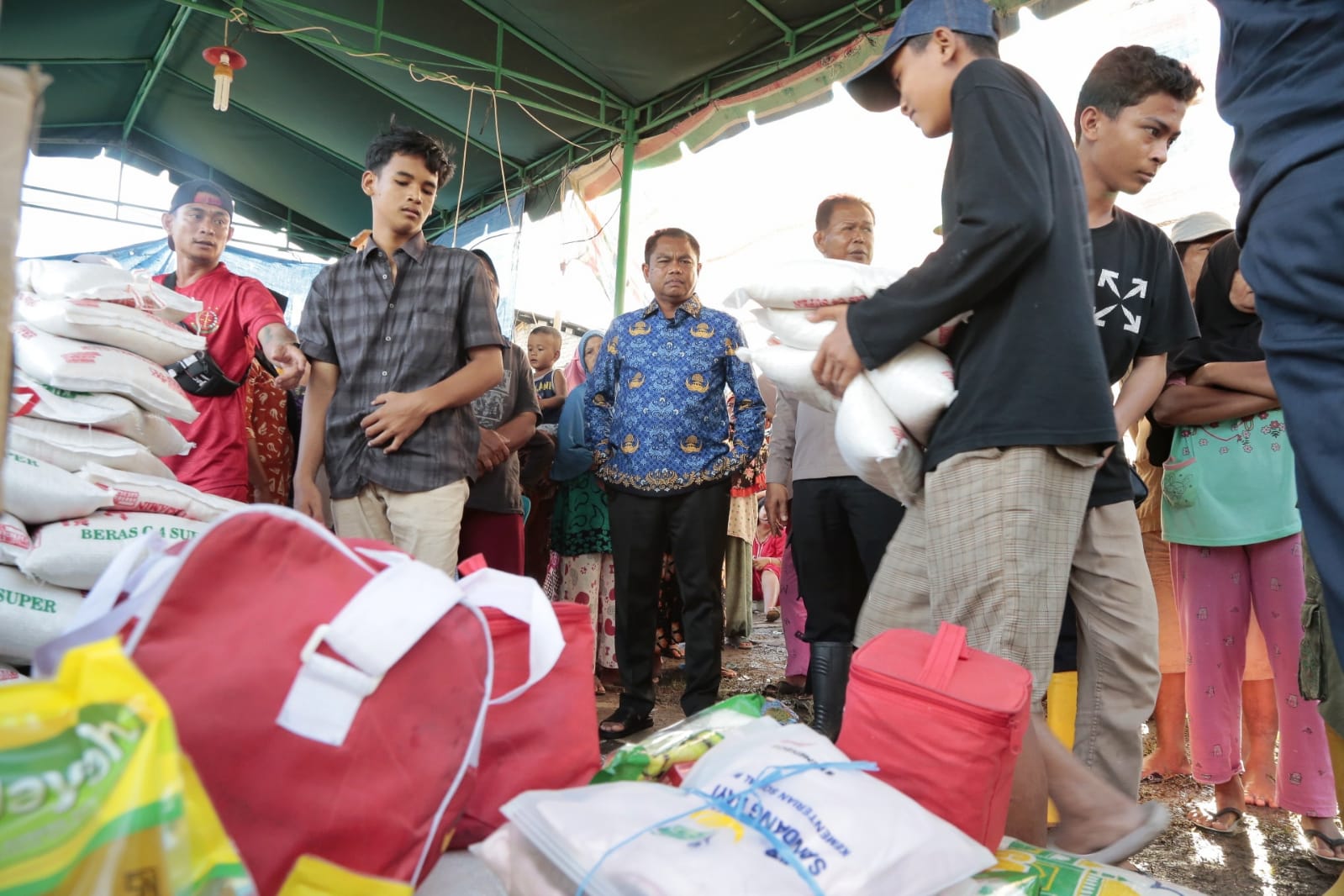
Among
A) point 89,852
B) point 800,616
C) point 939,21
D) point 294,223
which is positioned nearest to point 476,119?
point 294,223

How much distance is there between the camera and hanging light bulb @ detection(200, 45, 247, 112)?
221 inches

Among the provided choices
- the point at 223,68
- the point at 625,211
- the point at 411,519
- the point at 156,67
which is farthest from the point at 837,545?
the point at 156,67

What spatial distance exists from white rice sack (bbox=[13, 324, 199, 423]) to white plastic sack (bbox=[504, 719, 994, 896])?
4.88ft

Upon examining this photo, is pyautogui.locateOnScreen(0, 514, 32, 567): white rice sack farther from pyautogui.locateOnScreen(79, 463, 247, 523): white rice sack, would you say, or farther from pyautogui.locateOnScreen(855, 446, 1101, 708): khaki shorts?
pyautogui.locateOnScreen(855, 446, 1101, 708): khaki shorts

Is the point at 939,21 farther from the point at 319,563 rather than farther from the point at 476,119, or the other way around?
the point at 476,119

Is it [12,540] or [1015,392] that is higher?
[1015,392]

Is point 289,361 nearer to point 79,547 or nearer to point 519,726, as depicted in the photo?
point 79,547

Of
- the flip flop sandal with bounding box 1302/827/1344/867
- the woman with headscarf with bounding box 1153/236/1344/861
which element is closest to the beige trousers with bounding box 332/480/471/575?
the woman with headscarf with bounding box 1153/236/1344/861

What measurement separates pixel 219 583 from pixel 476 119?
8110 mm

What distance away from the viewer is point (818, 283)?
5.54ft

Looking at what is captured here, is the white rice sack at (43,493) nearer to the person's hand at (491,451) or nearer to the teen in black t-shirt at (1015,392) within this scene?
the teen in black t-shirt at (1015,392)

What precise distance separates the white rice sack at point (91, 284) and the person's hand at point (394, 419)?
57 cm

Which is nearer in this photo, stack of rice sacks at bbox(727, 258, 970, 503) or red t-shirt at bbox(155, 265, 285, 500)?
stack of rice sacks at bbox(727, 258, 970, 503)

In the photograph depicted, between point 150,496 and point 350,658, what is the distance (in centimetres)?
118
